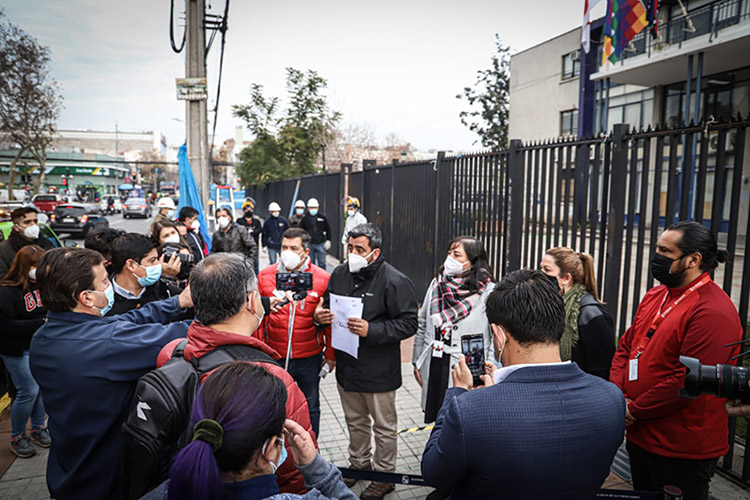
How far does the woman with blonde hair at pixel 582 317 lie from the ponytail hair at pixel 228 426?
213 centimetres

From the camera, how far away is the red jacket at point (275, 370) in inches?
70.2

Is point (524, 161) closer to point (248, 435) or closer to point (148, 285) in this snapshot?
point (148, 285)

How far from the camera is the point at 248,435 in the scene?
4.33 ft

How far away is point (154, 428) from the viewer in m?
1.66

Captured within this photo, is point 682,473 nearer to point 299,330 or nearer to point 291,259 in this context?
point 299,330

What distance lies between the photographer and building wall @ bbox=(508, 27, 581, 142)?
87.7 feet

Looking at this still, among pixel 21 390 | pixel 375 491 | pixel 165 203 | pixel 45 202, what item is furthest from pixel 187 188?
pixel 45 202

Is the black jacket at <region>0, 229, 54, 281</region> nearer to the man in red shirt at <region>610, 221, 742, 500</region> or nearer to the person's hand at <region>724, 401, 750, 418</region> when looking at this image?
the man in red shirt at <region>610, 221, 742, 500</region>

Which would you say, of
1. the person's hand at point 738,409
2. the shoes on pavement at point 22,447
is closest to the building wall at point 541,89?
the person's hand at point 738,409

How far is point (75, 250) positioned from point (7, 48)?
3125 centimetres

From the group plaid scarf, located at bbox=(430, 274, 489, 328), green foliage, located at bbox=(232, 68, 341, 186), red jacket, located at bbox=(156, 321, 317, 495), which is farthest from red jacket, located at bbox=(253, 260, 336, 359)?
green foliage, located at bbox=(232, 68, 341, 186)

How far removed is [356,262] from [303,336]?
73 centimetres

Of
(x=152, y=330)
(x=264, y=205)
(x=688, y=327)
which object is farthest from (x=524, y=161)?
(x=264, y=205)

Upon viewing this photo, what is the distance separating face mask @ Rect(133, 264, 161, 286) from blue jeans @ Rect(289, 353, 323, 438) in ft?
3.87
